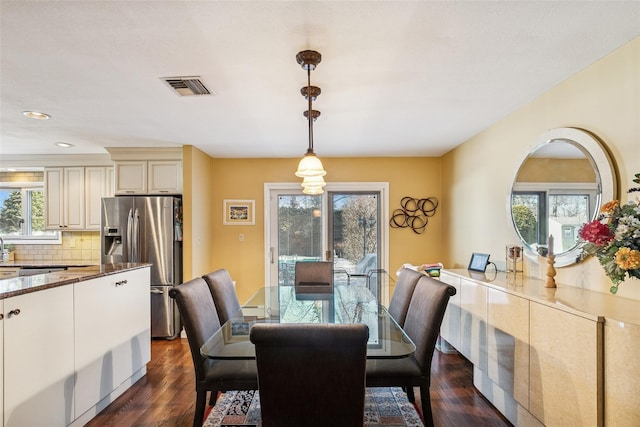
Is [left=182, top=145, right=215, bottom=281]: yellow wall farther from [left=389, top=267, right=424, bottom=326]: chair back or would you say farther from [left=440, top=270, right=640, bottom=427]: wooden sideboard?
[left=440, top=270, right=640, bottom=427]: wooden sideboard

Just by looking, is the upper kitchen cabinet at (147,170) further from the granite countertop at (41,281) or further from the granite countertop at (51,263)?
the granite countertop at (41,281)

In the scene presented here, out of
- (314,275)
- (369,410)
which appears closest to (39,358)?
(369,410)

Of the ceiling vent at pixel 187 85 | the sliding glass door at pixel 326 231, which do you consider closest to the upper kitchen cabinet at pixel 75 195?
the sliding glass door at pixel 326 231

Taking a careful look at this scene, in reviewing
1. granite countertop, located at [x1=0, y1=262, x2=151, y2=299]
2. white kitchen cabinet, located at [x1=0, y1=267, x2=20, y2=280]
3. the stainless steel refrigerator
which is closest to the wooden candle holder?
granite countertop, located at [x1=0, y1=262, x2=151, y2=299]

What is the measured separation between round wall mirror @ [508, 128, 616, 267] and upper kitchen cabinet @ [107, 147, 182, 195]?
3698mm

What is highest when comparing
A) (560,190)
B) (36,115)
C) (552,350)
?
(36,115)

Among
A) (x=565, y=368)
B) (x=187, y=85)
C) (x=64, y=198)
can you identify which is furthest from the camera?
(x=64, y=198)

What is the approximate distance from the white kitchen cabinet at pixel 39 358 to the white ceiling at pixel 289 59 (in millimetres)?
1389

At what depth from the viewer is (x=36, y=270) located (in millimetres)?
4277

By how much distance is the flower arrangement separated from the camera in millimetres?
1466

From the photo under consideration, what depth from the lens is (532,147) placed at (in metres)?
2.71

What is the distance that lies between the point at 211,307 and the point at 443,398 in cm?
186

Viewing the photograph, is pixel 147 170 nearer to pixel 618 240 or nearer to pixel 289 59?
pixel 289 59

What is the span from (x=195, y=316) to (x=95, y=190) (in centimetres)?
369
